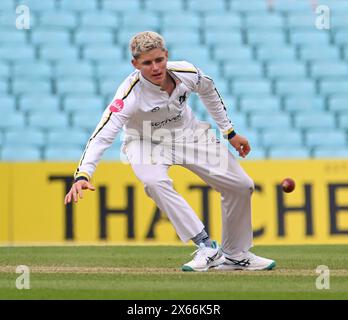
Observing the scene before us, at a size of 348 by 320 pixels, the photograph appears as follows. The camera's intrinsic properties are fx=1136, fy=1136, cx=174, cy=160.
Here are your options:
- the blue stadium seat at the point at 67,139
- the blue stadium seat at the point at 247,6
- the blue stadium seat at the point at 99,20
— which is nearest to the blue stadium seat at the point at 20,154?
the blue stadium seat at the point at 67,139

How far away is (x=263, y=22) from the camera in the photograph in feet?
62.8

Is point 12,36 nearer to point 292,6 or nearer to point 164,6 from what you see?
point 164,6

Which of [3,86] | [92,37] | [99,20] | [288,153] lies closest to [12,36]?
[3,86]

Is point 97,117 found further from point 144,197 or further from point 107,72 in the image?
point 144,197

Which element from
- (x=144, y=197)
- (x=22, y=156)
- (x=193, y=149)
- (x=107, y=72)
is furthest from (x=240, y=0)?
(x=193, y=149)

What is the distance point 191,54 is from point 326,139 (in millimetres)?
2738

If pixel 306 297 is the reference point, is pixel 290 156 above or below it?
above

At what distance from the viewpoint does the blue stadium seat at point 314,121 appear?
57.5 feet

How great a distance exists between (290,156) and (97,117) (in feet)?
9.76

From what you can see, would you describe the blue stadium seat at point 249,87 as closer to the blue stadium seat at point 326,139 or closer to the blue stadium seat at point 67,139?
the blue stadium seat at point 326,139

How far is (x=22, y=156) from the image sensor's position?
1645cm

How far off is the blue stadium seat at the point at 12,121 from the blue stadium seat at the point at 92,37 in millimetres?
2103
